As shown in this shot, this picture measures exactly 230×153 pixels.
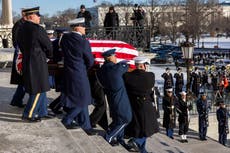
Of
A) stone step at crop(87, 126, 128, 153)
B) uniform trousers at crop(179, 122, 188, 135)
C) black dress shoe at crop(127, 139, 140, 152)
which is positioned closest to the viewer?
stone step at crop(87, 126, 128, 153)

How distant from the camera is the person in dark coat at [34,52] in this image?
666 cm

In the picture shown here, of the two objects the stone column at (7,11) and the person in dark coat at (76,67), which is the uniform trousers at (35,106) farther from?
the stone column at (7,11)

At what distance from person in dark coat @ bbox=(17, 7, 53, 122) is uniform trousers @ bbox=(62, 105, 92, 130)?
596 millimetres

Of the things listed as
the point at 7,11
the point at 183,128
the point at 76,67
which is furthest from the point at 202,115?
the point at 7,11

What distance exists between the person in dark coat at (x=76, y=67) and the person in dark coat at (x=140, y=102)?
0.70m

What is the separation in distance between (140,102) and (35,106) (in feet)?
5.57

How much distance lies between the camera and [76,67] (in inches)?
273

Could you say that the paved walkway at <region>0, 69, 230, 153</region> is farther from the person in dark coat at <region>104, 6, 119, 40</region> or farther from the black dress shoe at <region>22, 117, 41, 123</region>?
the person in dark coat at <region>104, 6, 119, 40</region>

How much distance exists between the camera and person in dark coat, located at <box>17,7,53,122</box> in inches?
262

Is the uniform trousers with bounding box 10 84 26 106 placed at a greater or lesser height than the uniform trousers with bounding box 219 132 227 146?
greater

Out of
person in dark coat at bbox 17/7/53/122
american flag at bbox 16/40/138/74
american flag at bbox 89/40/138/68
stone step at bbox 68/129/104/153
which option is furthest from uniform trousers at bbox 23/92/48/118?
american flag at bbox 89/40/138/68

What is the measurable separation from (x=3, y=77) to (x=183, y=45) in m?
7.45

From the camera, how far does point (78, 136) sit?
21.5ft

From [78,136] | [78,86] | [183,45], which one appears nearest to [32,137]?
[78,136]
